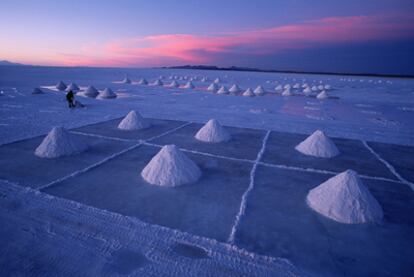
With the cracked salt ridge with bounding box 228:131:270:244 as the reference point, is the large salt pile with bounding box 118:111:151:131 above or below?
above

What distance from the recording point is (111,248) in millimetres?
3111

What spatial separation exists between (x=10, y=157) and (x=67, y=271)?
16.2 ft

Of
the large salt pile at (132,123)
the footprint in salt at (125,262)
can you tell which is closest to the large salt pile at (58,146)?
the large salt pile at (132,123)

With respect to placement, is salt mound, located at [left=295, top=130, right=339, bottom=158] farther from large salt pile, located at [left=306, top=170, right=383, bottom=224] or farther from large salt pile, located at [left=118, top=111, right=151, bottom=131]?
large salt pile, located at [left=118, top=111, right=151, bottom=131]

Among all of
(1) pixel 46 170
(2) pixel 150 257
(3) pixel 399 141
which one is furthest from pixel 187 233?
(3) pixel 399 141

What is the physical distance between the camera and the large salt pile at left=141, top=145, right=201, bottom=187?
4.93 metres

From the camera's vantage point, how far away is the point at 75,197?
4289 millimetres

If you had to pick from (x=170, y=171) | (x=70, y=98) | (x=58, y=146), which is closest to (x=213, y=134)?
(x=170, y=171)

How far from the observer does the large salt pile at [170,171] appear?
16.2 feet

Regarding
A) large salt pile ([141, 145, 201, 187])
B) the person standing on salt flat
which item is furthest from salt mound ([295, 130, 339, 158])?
the person standing on salt flat

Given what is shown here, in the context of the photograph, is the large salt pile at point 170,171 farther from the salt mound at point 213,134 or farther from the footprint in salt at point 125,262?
the salt mound at point 213,134

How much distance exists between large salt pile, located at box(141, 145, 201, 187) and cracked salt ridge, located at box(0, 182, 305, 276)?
51.0 inches

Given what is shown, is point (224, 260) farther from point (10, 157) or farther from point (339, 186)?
point (10, 157)

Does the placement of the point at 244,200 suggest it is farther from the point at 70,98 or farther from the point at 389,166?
the point at 70,98
